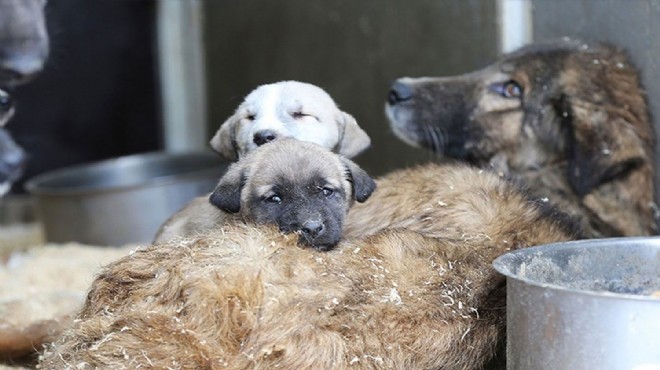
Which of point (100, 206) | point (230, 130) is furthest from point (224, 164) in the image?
point (230, 130)

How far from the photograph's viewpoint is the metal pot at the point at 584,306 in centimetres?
247

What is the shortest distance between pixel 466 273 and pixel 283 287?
606mm

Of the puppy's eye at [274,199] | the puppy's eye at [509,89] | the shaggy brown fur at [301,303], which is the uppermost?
the puppy's eye at [509,89]

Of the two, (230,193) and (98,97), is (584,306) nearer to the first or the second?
(230,193)

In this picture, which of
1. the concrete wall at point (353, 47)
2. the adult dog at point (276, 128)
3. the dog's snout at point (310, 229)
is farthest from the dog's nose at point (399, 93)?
the dog's snout at point (310, 229)

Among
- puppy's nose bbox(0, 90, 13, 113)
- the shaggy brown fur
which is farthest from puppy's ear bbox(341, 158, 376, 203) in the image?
puppy's nose bbox(0, 90, 13, 113)

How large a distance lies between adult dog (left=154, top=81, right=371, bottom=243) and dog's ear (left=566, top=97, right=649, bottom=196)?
3.00ft

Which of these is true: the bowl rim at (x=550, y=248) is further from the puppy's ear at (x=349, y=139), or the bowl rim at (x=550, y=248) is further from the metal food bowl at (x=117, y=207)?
the metal food bowl at (x=117, y=207)

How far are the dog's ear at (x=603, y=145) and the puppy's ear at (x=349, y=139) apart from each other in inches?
35.9

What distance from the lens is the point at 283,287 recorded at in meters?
2.73

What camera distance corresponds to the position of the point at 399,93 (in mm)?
4746

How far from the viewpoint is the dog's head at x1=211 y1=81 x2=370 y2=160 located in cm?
373

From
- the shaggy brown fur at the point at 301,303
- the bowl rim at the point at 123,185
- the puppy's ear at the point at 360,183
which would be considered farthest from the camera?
the bowl rim at the point at 123,185

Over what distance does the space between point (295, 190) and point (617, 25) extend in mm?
2037
